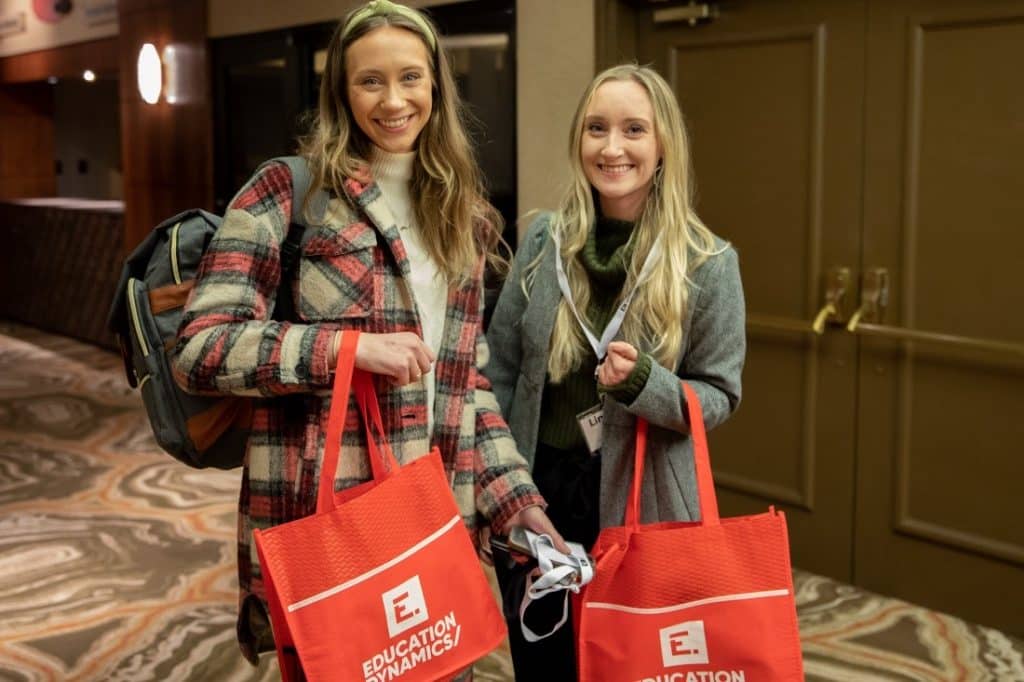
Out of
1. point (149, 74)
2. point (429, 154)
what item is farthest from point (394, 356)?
point (149, 74)

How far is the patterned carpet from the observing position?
3236 millimetres

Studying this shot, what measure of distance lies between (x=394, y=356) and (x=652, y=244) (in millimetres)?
573

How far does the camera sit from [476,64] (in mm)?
4770

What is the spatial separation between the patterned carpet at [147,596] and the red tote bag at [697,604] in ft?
5.22

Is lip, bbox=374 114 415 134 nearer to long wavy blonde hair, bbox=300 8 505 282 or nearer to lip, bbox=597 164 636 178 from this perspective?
long wavy blonde hair, bbox=300 8 505 282

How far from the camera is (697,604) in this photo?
5.30 ft

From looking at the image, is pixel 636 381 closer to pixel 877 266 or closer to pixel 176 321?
→ pixel 176 321

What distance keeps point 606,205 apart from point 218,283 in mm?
736

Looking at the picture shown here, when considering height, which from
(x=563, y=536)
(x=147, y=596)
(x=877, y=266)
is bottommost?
(x=147, y=596)

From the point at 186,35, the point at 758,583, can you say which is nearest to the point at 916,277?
the point at 758,583

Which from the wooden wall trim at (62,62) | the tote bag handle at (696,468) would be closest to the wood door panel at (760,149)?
the tote bag handle at (696,468)

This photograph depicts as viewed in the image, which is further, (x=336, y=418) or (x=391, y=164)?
(x=391, y=164)

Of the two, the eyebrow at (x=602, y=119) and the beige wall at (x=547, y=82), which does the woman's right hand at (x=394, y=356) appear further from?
the beige wall at (x=547, y=82)

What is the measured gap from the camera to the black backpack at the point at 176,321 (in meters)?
1.64
